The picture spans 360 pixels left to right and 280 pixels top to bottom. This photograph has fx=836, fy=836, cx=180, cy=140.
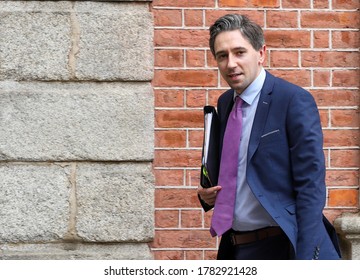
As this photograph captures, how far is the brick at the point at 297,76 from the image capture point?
4578mm

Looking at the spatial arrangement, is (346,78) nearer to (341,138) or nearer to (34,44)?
(341,138)

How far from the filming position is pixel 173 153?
4.52 m

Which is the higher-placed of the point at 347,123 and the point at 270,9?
the point at 270,9

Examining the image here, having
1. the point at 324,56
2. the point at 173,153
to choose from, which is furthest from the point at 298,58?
the point at 173,153

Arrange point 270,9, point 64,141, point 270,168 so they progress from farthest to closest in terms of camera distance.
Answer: point 270,9 → point 64,141 → point 270,168

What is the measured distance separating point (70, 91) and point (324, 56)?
1.41 meters

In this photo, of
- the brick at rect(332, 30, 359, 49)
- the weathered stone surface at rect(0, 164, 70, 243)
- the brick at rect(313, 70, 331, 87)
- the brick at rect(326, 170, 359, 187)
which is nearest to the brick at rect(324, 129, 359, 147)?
the brick at rect(326, 170, 359, 187)

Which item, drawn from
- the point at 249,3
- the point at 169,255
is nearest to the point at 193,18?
the point at 249,3

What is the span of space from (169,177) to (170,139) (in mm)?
205

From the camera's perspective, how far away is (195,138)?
453cm

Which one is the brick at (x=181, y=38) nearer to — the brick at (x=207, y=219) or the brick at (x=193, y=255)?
the brick at (x=207, y=219)

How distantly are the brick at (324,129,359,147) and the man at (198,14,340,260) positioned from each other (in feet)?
3.79

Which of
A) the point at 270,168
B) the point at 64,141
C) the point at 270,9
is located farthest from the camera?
the point at 270,9

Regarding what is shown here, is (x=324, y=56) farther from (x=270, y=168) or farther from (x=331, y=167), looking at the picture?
(x=270, y=168)
